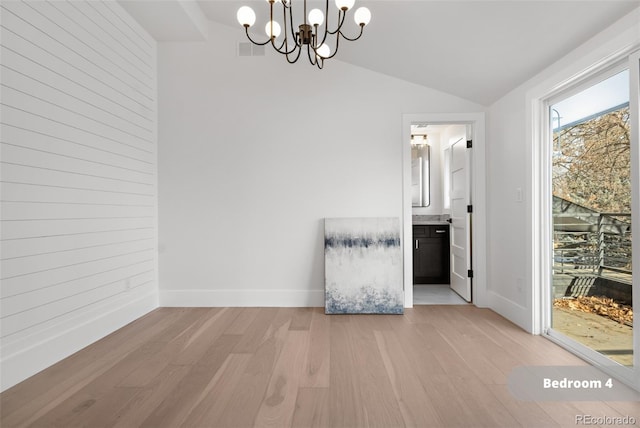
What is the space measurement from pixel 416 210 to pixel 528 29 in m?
3.45

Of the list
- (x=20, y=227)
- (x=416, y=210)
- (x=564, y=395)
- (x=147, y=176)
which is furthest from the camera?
(x=416, y=210)

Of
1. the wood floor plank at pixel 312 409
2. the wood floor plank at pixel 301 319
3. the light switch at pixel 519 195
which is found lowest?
the wood floor plank at pixel 301 319

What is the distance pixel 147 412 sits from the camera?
175 centimetres

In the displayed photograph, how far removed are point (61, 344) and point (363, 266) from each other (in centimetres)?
268

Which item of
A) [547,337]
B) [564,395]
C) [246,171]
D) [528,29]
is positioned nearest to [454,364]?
[564,395]

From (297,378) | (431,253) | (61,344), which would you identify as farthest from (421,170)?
(61,344)

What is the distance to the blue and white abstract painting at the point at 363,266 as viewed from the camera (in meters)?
3.55

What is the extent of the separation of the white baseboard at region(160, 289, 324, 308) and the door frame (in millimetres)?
1062

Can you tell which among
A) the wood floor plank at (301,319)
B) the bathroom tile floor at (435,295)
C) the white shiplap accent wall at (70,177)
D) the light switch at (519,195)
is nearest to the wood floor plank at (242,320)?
the wood floor plank at (301,319)

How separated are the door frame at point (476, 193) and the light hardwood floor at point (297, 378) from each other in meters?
0.57

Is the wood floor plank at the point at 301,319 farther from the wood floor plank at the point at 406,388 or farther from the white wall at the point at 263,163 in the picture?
the wood floor plank at the point at 406,388

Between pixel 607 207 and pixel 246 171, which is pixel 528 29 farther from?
pixel 246 171

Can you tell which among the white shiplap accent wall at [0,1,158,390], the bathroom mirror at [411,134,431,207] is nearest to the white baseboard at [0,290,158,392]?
the white shiplap accent wall at [0,1,158,390]

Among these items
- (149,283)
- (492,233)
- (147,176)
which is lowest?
(149,283)
